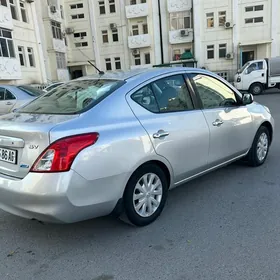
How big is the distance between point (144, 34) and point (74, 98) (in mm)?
26275

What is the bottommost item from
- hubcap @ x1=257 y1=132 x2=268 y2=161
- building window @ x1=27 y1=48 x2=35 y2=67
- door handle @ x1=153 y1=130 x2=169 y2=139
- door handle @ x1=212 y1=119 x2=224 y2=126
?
hubcap @ x1=257 y1=132 x2=268 y2=161

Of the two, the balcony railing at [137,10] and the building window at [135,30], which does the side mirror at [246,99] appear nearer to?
the balcony railing at [137,10]

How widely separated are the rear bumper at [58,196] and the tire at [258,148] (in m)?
2.58

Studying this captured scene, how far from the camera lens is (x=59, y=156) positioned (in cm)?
224

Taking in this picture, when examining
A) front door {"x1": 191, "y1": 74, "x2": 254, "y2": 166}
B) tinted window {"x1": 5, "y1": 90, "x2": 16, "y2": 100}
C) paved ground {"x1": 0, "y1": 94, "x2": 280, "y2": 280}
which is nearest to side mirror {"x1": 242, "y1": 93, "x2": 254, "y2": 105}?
front door {"x1": 191, "y1": 74, "x2": 254, "y2": 166}

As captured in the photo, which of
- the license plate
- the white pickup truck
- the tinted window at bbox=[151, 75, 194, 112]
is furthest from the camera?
the white pickup truck

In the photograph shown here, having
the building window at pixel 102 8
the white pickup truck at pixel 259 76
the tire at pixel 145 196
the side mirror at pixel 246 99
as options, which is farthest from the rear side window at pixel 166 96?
the building window at pixel 102 8

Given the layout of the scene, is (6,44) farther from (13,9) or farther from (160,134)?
(160,134)

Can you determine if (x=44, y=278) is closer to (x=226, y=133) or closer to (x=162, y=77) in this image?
(x=162, y=77)

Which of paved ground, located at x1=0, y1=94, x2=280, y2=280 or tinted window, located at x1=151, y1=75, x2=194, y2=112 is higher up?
tinted window, located at x1=151, y1=75, x2=194, y2=112

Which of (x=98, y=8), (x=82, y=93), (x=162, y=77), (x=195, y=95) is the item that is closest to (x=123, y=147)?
(x=82, y=93)

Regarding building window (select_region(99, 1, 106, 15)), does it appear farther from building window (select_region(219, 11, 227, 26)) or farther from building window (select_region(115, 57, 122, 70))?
building window (select_region(219, 11, 227, 26))

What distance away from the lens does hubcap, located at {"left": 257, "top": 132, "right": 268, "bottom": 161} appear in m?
4.39

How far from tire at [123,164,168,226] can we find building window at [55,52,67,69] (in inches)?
985
